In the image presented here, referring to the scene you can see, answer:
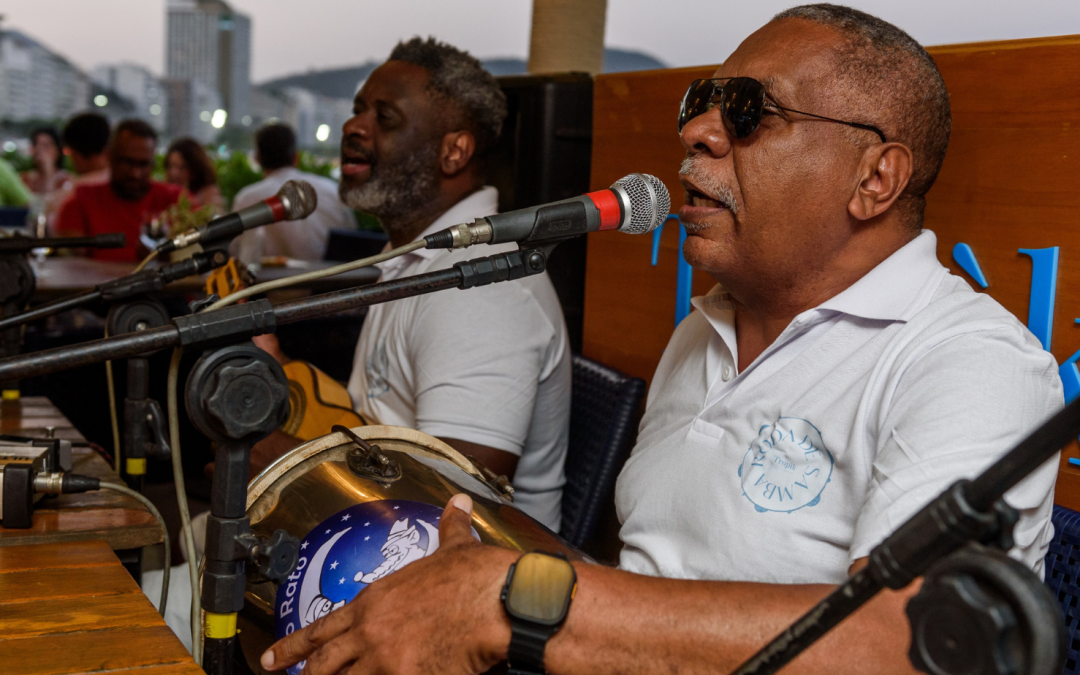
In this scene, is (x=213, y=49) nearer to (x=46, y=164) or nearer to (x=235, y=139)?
(x=235, y=139)

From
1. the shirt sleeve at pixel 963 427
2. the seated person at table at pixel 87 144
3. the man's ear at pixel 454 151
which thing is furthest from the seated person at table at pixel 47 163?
the shirt sleeve at pixel 963 427

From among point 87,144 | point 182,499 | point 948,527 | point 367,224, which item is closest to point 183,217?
point 87,144

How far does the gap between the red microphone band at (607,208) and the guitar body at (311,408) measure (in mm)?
1113

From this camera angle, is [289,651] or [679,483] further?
[679,483]

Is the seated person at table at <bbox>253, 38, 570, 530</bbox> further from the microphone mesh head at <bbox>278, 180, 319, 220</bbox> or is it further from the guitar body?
the microphone mesh head at <bbox>278, 180, 319, 220</bbox>

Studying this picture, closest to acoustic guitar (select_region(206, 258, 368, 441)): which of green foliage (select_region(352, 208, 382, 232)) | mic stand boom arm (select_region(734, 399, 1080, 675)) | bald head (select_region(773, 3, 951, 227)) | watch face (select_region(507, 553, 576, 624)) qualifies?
watch face (select_region(507, 553, 576, 624))

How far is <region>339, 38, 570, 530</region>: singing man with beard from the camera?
6.81 ft

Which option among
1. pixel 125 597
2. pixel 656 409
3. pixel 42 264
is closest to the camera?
pixel 125 597

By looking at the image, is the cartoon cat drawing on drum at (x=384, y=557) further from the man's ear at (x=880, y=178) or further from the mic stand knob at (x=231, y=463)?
the man's ear at (x=880, y=178)

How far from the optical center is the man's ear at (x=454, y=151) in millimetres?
2625

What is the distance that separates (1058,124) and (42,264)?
4.57 m

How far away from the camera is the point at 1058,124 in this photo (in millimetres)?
1488

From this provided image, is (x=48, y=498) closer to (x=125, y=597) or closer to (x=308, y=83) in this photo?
(x=125, y=597)

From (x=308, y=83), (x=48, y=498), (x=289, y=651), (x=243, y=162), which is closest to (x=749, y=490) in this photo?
(x=289, y=651)
